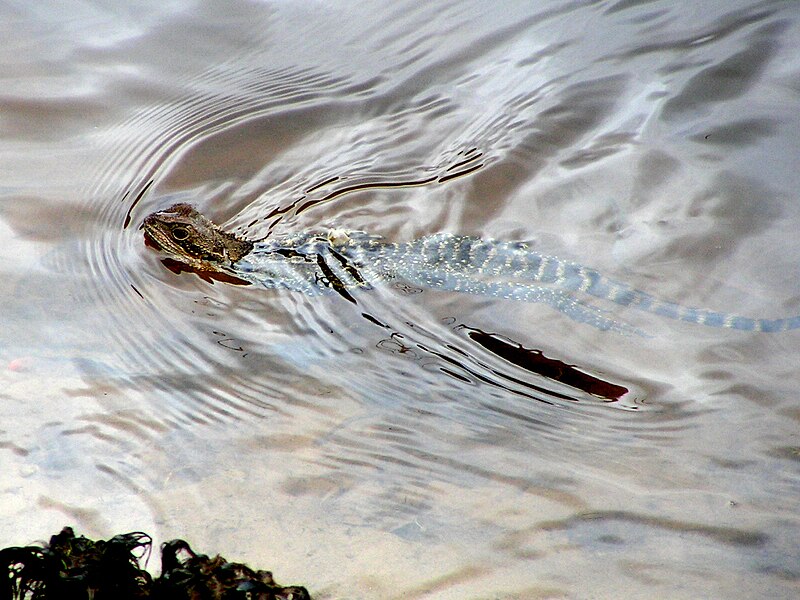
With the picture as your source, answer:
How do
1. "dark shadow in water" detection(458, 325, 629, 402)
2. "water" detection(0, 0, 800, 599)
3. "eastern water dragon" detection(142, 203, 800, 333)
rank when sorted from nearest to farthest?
"water" detection(0, 0, 800, 599)
"dark shadow in water" detection(458, 325, 629, 402)
"eastern water dragon" detection(142, 203, 800, 333)

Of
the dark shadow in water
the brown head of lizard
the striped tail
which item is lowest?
the dark shadow in water

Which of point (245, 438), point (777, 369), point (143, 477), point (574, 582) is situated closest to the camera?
point (574, 582)

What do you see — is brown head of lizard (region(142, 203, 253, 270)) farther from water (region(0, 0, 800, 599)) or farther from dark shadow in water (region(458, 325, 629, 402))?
dark shadow in water (region(458, 325, 629, 402))

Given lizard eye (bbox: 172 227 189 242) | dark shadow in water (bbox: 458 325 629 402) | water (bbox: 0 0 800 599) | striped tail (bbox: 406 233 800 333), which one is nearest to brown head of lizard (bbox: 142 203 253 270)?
lizard eye (bbox: 172 227 189 242)

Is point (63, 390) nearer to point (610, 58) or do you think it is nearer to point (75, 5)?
point (75, 5)

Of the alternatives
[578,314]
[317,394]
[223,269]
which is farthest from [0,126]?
[578,314]

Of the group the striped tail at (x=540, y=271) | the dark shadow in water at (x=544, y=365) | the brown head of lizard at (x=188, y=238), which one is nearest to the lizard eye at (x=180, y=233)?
the brown head of lizard at (x=188, y=238)

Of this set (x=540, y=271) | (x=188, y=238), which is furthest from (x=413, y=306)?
(x=188, y=238)
